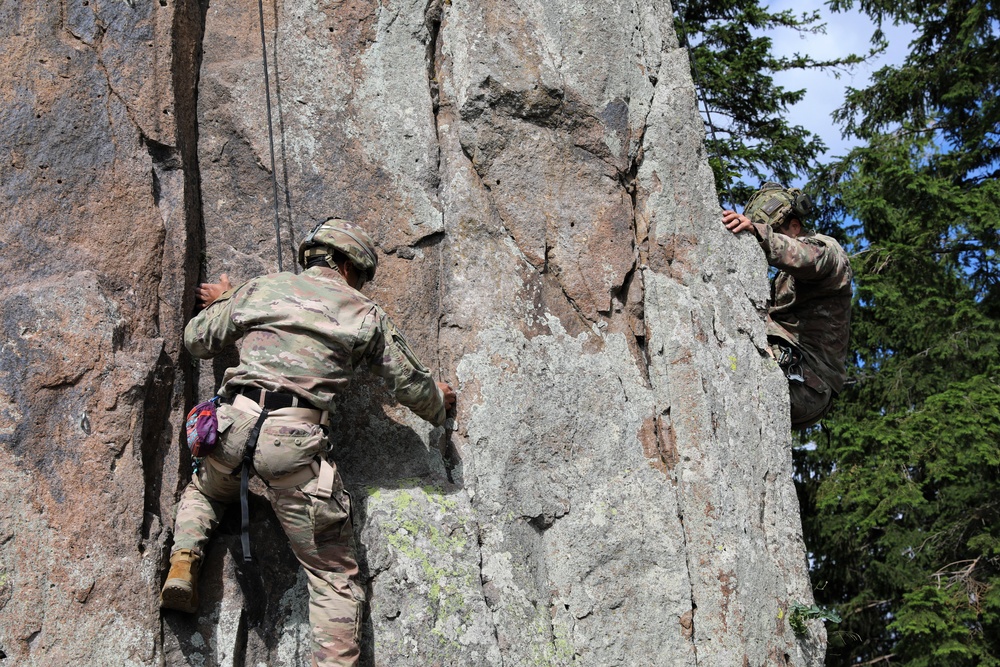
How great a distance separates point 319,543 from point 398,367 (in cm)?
97

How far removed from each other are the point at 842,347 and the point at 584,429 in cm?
257

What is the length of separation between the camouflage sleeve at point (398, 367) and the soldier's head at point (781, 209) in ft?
9.85

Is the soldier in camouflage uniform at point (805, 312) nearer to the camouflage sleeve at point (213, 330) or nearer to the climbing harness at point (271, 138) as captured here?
the climbing harness at point (271, 138)

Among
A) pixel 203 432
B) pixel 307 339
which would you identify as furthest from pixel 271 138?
pixel 203 432

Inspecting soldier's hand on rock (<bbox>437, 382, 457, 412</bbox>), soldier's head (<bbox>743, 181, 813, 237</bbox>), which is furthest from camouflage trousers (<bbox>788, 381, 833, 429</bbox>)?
soldier's hand on rock (<bbox>437, 382, 457, 412</bbox>)

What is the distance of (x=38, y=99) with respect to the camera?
5.65 meters

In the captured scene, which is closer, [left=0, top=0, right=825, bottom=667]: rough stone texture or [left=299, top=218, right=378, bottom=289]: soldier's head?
[left=0, top=0, right=825, bottom=667]: rough stone texture

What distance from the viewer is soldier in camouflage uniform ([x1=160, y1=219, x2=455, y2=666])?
4.93 meters

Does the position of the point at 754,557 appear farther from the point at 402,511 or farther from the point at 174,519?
the point at 174,519

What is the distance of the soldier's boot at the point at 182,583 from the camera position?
4938 mm

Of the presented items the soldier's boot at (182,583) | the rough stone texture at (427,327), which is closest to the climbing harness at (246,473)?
the soldier's boot at (182,583)

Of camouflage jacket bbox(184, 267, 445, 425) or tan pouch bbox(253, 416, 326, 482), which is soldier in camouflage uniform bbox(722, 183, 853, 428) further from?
tan pouch bbox(253, 416, 326, 482)

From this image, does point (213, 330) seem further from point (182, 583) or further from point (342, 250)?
point (182, 583)

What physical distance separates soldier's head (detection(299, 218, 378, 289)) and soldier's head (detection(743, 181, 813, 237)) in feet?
9.81
